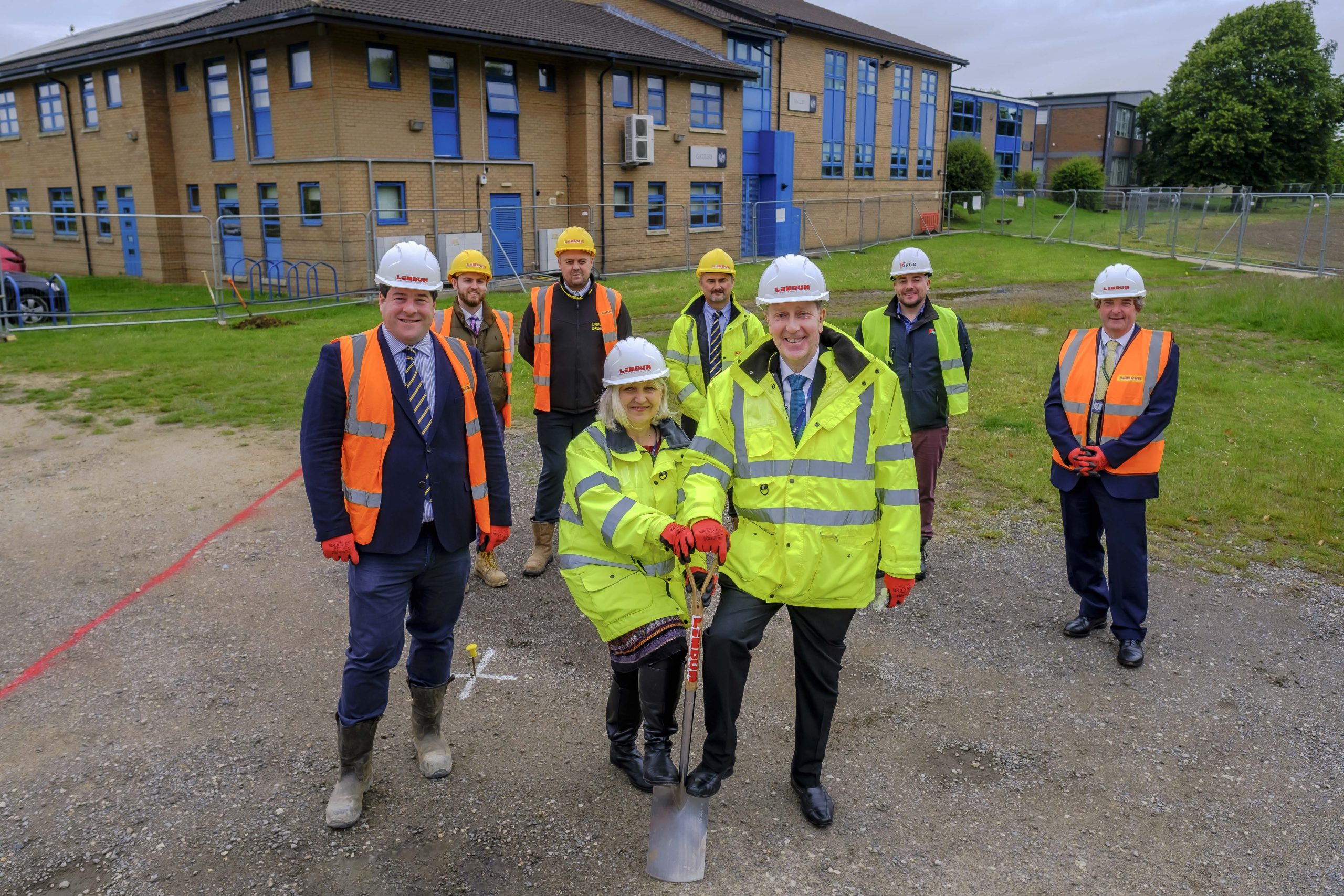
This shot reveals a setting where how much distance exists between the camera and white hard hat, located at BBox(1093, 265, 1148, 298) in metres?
5.26

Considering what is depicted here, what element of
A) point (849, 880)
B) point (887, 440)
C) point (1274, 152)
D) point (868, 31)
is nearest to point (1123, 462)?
point (887, 440)

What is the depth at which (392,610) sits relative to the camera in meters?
3.85

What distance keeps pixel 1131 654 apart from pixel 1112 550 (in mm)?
577

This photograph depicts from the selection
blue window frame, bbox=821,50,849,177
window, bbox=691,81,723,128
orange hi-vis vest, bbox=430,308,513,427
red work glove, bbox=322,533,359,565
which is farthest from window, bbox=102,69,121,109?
red work glove, bbox=322,533,359,565

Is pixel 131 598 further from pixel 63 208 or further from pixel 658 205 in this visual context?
pixel 63 208

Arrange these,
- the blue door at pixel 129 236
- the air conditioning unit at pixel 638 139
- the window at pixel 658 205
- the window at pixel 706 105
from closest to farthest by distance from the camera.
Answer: the blue door at pixel 129 236 < the air conditioning unit at pixel 638 139 < the window at pixel 658 205 < the window at pixel 706 105

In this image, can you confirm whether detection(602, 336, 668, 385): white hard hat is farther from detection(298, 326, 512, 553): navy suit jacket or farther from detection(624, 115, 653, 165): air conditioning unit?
detection(624, 115, 653, 165): air conditioning unit

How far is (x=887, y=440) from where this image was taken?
3.71 metres

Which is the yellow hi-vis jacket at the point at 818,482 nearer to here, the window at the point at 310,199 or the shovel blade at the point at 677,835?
the shovel blade at the point at 677,835

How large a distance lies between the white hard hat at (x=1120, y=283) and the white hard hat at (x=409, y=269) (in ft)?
11.6

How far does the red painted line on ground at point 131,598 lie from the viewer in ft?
16.9

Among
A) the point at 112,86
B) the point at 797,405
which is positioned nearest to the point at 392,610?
the point at 797,405

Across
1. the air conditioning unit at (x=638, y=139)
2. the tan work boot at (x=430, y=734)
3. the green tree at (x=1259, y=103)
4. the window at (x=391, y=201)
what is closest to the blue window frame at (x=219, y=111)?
the window at (x=391, y=201)

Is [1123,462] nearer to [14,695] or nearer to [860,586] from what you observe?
[860,586]
